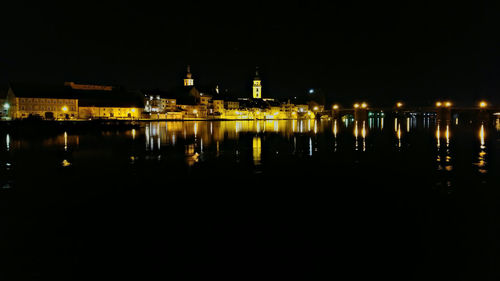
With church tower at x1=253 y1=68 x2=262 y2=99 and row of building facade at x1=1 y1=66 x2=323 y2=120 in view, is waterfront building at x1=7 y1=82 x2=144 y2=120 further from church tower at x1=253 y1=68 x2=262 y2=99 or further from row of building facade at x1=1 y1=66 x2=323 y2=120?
church tower at x1=253 y1=68 x2=262 y2=99

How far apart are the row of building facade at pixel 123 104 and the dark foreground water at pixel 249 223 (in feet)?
188

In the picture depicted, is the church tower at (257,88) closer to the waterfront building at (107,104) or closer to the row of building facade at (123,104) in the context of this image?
the row of building facade at (123,104)

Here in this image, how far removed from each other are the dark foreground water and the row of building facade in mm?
57454

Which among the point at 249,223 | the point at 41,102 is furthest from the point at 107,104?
the point at 249,223

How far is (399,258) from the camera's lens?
7.22 m

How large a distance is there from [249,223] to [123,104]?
79290 millimetres

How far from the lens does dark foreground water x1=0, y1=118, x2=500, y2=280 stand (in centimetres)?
680

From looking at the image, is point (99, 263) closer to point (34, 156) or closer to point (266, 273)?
point (266, 273)

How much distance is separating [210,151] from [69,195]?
44.0ft

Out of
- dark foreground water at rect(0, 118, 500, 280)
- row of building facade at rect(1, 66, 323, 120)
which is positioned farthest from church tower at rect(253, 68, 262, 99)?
dark foreground water at rect(0, 118, 500, 280)

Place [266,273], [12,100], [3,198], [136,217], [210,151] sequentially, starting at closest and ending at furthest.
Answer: [266,273] → [136,217] → [3,198] → [210,151] → [12,100]

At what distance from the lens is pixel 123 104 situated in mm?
82625

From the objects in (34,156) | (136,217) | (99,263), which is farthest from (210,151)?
(99,263)

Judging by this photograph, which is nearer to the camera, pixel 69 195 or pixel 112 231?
pixel 112 231
